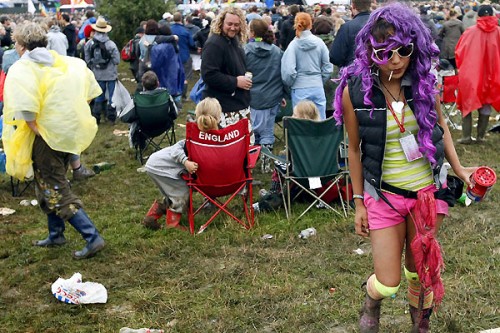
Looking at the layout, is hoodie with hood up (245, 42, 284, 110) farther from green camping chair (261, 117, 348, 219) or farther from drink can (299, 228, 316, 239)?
drink can (299, 228, 316, 239)

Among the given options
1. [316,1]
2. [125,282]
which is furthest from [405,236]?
[316,1]

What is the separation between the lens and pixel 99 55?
11445mm

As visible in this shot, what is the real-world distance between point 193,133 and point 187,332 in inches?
87.5

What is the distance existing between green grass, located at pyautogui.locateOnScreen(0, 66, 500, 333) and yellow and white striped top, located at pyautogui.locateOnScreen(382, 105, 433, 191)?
1.06m

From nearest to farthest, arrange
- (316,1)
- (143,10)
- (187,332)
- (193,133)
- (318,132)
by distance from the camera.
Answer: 1. (187,332)
2. (193,133)
3. (318,132)
4. (143,10)
5. (316,1)

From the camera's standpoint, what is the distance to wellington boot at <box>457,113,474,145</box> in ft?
30.6

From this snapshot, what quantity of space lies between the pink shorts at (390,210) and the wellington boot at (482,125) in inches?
252

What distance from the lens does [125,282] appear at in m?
4.96

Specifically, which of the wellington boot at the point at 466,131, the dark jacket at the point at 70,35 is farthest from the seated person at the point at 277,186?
the dark jacket at the point at 70,35

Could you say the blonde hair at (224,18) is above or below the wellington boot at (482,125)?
above

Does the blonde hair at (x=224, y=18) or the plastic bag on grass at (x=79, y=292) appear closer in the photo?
the plastic bag on grass at (x=79, y=292)

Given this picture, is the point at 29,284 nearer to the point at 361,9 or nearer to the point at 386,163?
the point at 386,163

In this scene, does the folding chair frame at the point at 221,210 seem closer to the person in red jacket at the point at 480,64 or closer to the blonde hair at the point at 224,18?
the blonde hair at the point at 224,18

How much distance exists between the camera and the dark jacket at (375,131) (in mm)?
3234
